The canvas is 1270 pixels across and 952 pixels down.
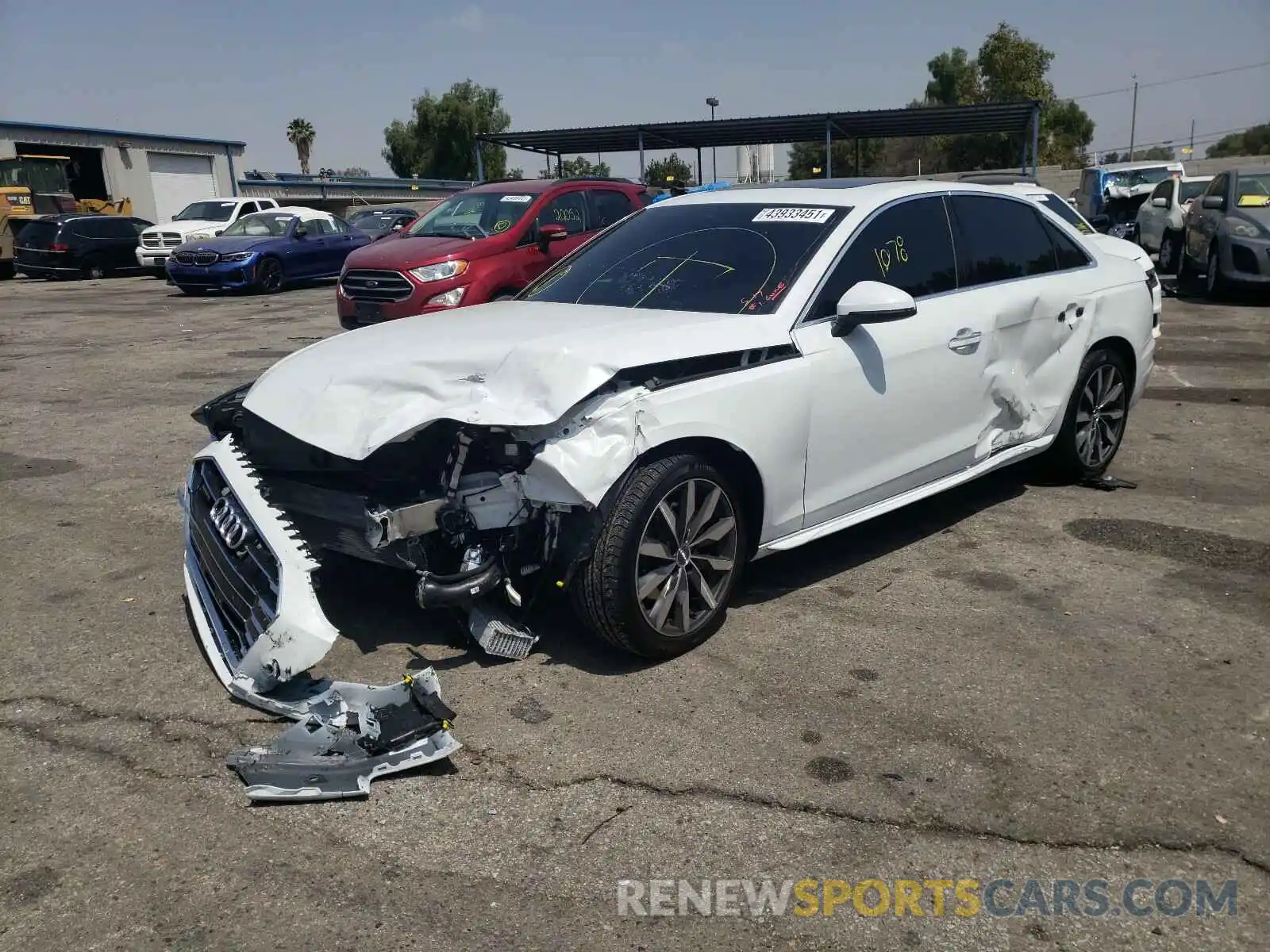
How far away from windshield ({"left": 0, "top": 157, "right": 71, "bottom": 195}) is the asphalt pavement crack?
30.9 meters

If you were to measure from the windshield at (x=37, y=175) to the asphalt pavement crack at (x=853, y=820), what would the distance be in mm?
30927

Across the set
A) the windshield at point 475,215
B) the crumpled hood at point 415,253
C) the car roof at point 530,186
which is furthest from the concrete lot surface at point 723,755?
the car roof at point 530,186

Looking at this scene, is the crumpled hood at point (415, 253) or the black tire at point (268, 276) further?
the black tire at point (268, 276)

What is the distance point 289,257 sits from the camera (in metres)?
20.2

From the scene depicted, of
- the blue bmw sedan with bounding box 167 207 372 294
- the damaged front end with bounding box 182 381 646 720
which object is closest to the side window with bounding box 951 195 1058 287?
the damaged front end with bounding box 182 381 646 720

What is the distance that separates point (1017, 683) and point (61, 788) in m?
3.17

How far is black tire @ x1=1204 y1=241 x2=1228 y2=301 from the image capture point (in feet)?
48.6

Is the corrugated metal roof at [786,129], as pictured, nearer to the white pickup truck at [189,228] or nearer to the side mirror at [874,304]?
the white pickup truck at [189,228]

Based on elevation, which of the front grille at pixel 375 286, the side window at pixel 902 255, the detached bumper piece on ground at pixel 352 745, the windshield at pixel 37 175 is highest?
the windshield at pixel 37 175

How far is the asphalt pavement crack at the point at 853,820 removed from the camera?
9.65ft

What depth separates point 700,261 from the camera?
4.85 m

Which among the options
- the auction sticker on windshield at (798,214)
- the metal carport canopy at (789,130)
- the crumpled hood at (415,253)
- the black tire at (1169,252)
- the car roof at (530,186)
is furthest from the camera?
the metal carport canopy at (789,130)

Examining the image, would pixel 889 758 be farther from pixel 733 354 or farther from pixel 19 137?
pixel 19 137

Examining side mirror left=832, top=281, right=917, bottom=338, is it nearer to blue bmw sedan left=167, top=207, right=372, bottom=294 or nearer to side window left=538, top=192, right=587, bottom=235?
side window left=538, top=192, right=587, bottom=235
